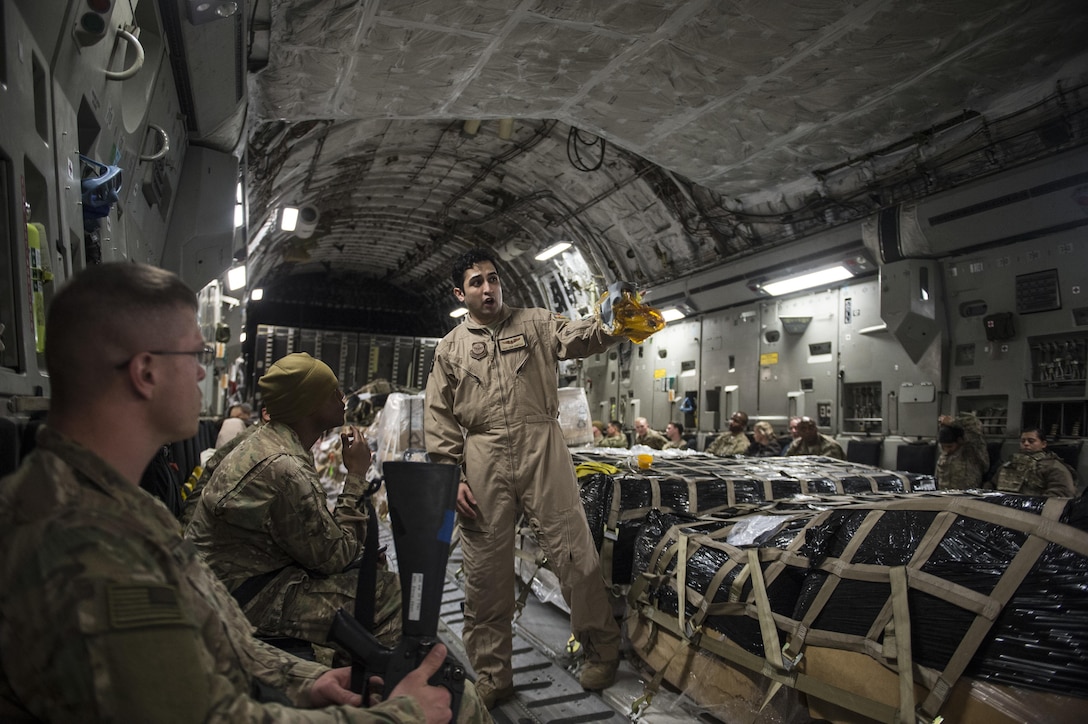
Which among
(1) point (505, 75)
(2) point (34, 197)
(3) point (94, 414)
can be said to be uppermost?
(1) point (505, 75)

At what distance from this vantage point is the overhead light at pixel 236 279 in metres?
8.44

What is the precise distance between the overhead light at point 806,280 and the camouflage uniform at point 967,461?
2183mm

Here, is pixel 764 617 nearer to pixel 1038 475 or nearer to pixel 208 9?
pixel 208 9

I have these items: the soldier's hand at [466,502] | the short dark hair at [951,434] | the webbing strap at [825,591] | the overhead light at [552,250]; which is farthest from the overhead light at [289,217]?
the webbing strap at [825,591]

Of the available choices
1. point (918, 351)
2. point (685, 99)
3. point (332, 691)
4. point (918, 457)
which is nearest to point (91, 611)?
point (332, 691)

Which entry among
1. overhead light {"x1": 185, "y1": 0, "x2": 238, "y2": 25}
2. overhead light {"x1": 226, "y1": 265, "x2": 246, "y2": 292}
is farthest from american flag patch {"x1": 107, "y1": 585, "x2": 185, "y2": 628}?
overhead light {"x1": 226, "y1": 265, "x2": 246, "y2": 292}

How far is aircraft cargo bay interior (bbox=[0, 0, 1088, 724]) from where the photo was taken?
204 cm

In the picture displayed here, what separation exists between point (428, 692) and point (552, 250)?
35.8ft

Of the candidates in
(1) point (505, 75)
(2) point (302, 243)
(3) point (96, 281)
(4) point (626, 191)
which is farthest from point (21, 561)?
(2) point (302, 243)

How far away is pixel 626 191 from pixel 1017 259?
5008 mm

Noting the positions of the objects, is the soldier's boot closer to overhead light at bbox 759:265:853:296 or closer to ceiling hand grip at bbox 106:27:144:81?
ceiling hand grip at bbox 106:27:144:81

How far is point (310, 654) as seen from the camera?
2223mm

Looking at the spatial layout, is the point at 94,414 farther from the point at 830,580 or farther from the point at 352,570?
the point at 830,580

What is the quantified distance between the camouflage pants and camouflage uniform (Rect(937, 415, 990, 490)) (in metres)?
5.77
